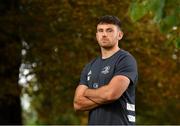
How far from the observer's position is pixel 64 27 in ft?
56.6

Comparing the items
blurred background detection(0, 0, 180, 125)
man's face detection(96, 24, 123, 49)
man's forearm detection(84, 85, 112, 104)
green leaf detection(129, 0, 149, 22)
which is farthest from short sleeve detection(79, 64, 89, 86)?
blurred background detection(0, 0, 180, 125)

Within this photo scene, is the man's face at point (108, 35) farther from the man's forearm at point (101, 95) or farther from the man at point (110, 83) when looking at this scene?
the man's forearm at point (101, 95)

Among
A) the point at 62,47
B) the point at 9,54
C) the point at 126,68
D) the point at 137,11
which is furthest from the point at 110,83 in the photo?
the point at 9,54

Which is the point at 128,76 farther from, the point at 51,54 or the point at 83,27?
the point at 51,54

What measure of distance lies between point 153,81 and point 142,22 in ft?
8.13

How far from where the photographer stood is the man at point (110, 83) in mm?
6172

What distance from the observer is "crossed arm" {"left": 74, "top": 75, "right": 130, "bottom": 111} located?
20.2 ft

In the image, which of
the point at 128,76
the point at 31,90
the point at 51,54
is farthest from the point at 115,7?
the point at 128,76

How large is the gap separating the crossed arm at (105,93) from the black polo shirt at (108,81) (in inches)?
1.9

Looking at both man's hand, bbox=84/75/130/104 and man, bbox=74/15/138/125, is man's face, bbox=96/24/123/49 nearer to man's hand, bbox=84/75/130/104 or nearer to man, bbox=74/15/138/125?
man, bbox=74/15/138/125

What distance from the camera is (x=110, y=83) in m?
6.23

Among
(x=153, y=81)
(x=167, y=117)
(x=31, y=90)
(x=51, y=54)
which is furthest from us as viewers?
(x=167, y=117)

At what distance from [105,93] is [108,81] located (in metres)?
0.17

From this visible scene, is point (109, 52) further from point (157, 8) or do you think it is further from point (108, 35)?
point (157, 8)
